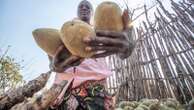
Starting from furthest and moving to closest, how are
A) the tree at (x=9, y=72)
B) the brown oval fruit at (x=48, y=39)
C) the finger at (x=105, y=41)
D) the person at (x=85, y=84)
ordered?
the tree at (x=9, y=72), the person at (x=85, y=84), the brown oval fruit at (x=48, y=39), the finger at (x=105, y=41)

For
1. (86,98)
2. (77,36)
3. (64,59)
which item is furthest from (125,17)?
(86,98)

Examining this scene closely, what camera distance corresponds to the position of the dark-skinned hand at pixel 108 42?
0.94 m

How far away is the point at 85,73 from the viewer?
185 centimetres

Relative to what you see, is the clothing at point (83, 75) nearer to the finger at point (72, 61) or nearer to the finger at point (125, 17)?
the finger at point (72, 61)

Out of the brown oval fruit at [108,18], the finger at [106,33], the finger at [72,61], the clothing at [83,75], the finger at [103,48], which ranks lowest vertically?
the finger at [72,61]

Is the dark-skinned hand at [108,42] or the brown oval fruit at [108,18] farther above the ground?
the brown oval fruit at [108,18]

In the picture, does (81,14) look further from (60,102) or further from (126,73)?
(126,73)

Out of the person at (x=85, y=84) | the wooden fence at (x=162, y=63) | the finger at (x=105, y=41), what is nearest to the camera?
the finger at (x=105, y=41)

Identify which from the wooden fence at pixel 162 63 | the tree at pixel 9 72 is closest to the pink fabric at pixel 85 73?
the wooden fence at pixel 162 63

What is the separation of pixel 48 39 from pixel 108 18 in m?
0.24

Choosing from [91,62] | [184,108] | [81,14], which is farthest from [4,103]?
[184,108]

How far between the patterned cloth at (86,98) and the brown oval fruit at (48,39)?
0.84 m

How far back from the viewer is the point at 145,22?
512 cm

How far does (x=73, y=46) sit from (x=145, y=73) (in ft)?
13.6
